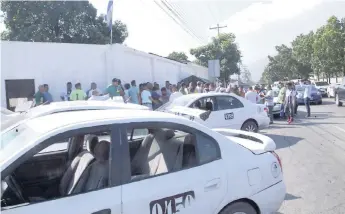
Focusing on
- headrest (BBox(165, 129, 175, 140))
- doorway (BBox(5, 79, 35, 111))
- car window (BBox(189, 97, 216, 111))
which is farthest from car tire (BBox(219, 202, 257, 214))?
doorway (BBox(5, 79, 35, 111))

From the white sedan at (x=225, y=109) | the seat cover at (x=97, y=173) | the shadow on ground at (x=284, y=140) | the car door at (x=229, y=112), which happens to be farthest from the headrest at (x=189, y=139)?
the car door at (x=229, y=112)

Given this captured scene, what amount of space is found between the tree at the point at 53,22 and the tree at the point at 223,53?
47.4ft

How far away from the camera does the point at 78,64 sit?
1531cm

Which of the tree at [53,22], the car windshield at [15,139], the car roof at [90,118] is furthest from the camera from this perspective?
the tree at [53,22]

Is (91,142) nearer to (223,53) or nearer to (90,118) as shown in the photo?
(90,118)

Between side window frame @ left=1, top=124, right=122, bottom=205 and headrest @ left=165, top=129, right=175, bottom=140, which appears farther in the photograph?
headrest @ left=165, top=129, right=175, bottom=140

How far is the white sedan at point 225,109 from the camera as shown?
355 inches

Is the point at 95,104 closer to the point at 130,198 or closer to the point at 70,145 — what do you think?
the point at 70,145

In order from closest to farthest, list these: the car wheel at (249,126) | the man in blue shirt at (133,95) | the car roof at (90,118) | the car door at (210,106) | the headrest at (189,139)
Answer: the car roof at (90,118)
the headrest at (189,139)
the car door at (210,106)
the car wheel at (249,126)
the man in blue shirt at (133,95)

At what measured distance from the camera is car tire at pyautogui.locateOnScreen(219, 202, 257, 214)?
312cm

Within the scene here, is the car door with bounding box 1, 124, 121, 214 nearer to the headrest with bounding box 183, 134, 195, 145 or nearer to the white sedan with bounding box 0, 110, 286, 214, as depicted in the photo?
the white sedan with bounding box 0, 110, 286, 214

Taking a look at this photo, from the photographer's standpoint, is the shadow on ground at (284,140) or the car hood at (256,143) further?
the shadow on ground at (284,140)

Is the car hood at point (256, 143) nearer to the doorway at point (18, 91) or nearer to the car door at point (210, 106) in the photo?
the car door at point (210, 106)

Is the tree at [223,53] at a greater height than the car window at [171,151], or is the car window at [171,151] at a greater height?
the tree at [223,53]
